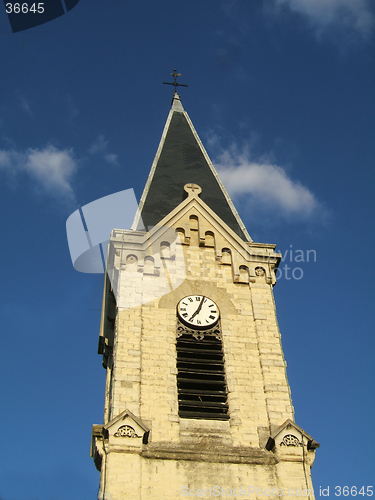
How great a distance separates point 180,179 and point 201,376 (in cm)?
910

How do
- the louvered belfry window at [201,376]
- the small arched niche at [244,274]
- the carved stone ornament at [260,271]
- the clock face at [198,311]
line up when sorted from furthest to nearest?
the carved stone ornament at [260,271] → the small arched niche at [244,274] → the clock face at [198,311] → the louvered belfry window at [201,376]

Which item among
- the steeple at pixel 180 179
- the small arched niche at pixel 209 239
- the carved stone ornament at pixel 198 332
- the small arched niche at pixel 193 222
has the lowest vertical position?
the carved stone ornament at pixel 198 332

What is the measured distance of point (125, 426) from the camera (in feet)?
54.2

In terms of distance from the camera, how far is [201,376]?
18.3 metres

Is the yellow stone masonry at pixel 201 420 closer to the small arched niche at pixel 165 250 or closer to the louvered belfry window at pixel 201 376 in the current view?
the louvered belfry window at pixel 201 376

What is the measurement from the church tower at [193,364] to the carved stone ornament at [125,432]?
0.02 meters

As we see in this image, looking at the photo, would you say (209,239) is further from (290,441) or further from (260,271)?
(290,441)

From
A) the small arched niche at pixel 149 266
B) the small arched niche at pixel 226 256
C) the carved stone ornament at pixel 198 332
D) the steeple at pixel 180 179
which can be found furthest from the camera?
the steeple at pixel 180 179

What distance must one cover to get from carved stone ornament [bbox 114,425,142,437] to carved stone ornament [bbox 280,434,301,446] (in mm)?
3682

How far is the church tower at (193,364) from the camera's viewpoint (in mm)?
16094

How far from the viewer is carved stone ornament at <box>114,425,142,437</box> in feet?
53.7

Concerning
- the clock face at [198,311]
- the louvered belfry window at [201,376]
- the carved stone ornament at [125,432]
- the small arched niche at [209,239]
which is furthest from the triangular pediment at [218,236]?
the carved stone ornament at [125,432]

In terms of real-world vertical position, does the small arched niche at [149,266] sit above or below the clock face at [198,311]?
above

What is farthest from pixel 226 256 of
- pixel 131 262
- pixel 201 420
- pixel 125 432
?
pixel 125 432
